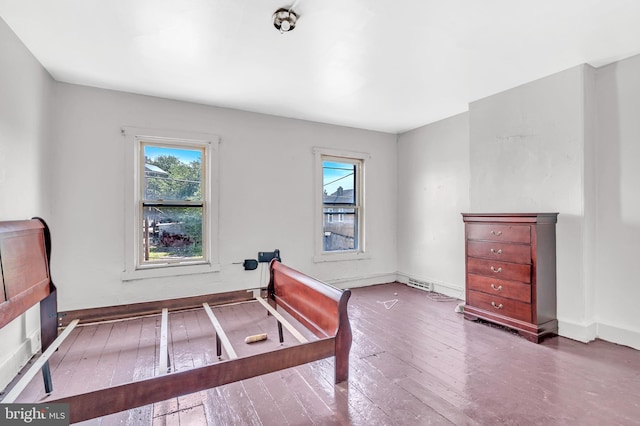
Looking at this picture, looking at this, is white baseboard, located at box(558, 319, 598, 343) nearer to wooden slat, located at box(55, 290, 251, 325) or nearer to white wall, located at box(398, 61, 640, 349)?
white wall, located at box(398, 61, 640, 349)

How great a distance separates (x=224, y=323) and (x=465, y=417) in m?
2.40

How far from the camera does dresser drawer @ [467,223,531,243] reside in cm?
294

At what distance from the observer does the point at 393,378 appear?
226 centimetres

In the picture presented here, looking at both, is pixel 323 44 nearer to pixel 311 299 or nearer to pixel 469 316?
pixel 311 299

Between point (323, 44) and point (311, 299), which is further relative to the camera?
point (323, 44)

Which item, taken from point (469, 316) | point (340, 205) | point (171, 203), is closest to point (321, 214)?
point (340, 205)

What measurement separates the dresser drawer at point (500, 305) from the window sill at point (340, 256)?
1.84 meters

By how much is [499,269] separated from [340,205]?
7.95ft

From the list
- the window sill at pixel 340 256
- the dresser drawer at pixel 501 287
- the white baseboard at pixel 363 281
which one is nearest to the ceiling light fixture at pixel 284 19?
the dresser drawer at pixel 501 287

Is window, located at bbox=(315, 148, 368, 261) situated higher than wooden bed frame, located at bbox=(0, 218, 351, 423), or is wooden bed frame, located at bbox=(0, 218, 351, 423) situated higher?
window, located at bbox=(315, 148, 368, 261)

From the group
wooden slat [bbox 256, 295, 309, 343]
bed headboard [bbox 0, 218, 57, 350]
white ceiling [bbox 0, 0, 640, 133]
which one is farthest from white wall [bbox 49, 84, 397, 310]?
wooden slat [bbox 256, 295, 309, 343]

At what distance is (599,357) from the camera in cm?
254

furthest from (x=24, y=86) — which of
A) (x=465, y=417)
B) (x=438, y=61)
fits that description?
(x=465, y=417)

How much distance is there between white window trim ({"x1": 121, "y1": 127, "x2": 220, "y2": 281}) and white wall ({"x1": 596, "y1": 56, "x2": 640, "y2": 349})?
4045 millimetres
